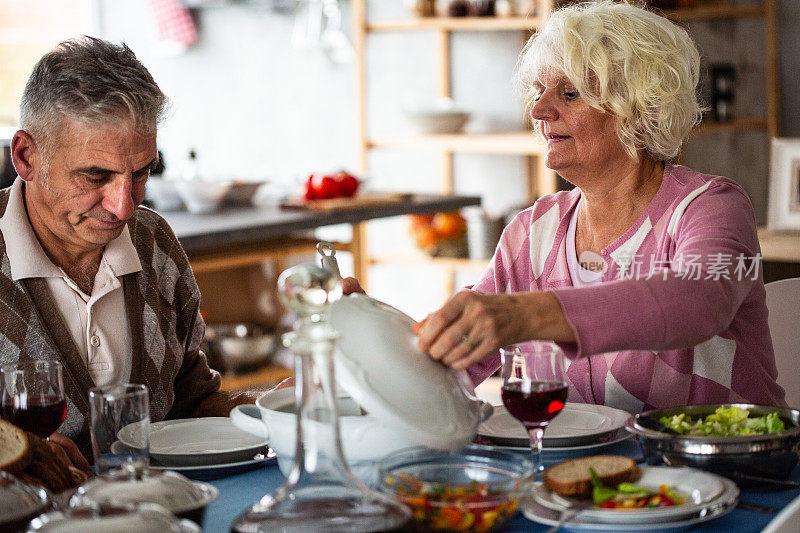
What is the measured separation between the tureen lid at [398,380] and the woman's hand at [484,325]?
2 cm

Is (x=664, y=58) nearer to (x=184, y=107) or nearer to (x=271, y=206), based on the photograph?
(x=271, y=206)

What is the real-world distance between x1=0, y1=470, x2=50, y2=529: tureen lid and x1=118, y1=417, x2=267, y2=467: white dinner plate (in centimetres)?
30

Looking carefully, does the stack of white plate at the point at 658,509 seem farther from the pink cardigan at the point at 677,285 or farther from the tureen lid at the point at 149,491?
the tureen lid at the point at 149,491

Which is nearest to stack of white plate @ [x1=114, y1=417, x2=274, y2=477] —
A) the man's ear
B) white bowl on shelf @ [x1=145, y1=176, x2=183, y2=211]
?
the man's ear

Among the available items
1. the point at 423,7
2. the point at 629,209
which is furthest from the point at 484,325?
the point at 423,7

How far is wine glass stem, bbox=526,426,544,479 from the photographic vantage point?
1266mm

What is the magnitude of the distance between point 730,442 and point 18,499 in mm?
806

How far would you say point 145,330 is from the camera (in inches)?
70.4

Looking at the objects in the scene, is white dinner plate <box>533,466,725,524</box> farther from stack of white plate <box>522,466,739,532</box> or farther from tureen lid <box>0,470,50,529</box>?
tureen lid <box>0,470,50,529</box>

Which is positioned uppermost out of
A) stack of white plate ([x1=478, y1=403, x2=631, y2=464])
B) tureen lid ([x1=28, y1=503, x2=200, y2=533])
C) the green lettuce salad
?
tureen lid ([x1=28, y1=503, x2=200, y2=533])

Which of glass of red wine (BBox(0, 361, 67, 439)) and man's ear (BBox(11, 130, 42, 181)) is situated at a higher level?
man's ear (BBox(11, 130, 42, 181))

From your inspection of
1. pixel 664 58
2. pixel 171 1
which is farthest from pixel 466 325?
pixel 171 1

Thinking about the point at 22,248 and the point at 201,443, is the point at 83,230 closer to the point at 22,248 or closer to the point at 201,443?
the point at 22,248

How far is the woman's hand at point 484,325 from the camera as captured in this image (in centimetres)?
121
